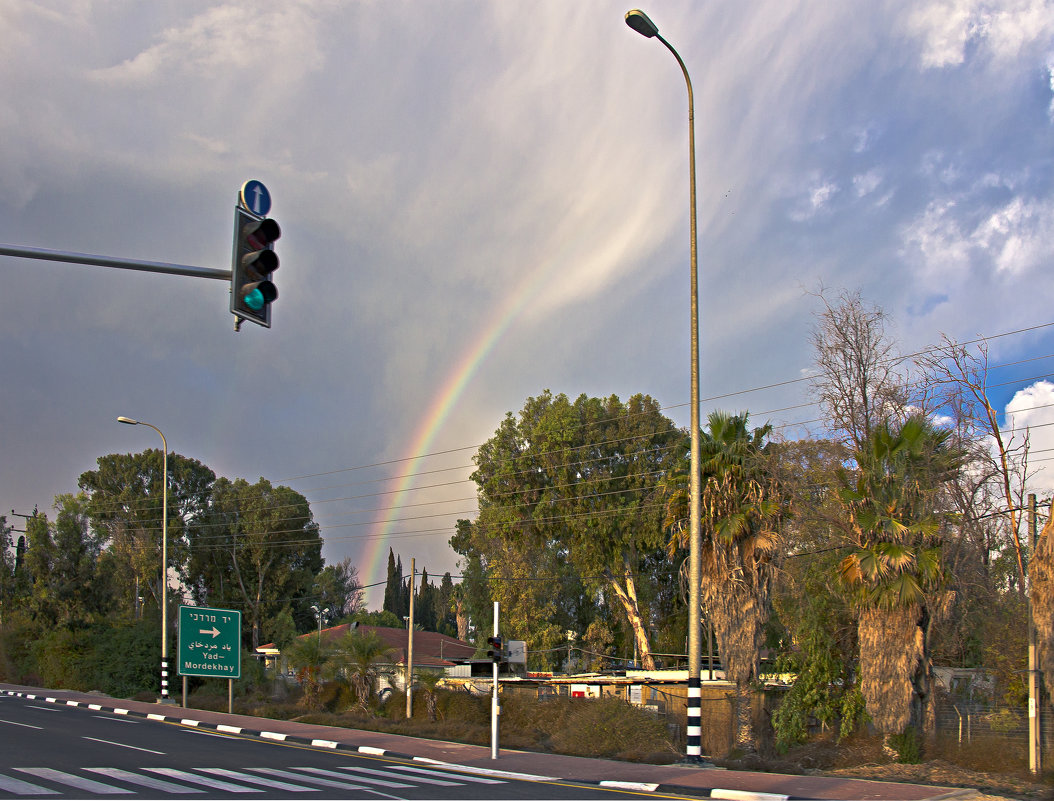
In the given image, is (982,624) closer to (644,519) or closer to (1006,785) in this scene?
(1006,785)

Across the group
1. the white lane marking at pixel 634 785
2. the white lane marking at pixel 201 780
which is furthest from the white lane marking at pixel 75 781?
the white lane marking at pixel 634 785

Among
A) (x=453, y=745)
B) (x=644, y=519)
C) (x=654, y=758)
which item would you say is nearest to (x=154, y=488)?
(x=644, y=519)

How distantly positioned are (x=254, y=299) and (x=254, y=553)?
66646mm

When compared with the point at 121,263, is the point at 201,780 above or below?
below

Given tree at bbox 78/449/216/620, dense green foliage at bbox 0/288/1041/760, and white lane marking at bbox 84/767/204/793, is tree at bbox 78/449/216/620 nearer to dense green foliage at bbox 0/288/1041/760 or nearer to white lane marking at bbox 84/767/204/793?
dense green foliage at bbox 0/288/1041/760

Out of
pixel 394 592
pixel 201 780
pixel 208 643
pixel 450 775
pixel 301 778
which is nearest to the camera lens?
pixel 201 780

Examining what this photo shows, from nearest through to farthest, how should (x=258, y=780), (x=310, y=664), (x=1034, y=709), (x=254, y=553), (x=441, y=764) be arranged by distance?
(x=258, y=780), (x=1034, y=709), (x=441, y=764), (x=310, y=664), (x=254, y=553)

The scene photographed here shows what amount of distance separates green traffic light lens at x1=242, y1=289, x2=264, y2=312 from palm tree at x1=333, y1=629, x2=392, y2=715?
23309 mm

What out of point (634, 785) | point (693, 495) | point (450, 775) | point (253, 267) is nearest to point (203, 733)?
point (450, 775)

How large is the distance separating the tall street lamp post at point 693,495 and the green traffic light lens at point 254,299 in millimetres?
8197

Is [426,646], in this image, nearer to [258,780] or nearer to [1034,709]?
[258,780]

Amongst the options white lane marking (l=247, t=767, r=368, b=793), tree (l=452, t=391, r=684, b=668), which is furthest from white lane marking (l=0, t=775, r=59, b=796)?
tree (l=452, t=391, r=684, b=668)

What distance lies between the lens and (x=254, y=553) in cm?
7231

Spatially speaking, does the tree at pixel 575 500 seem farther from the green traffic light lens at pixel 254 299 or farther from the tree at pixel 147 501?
the green traffic light lens at pixel 254 299
